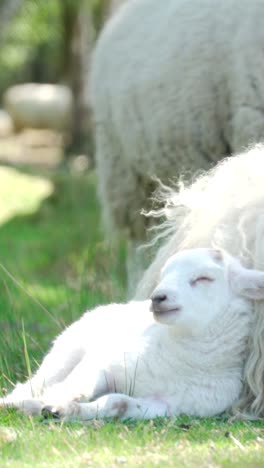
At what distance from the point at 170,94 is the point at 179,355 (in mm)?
3200

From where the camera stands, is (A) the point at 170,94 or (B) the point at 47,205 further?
(B) the point at 47,205

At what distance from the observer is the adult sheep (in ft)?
20.3

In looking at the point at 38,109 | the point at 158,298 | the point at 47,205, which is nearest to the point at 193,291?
the point at 158,298

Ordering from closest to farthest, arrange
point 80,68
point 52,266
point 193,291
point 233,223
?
point 193,291 → point 233,223 → point 52,266 → point 80,68

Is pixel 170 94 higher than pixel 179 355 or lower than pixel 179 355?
higher

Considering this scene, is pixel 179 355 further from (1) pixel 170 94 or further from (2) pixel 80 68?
(2) pixel 80 68

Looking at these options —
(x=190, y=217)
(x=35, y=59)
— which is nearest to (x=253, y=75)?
(x=190, y=217)

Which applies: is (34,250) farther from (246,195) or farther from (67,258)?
(246,195)

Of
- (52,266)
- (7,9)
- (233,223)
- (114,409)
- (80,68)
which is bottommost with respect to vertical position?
(52,266)

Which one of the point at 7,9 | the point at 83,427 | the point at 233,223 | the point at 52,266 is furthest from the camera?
the point at 7,9

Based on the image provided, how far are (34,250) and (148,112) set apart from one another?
5.15m

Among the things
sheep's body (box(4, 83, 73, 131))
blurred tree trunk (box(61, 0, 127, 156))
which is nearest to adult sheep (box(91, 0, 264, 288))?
blurred tree trunk (box(61, 0, 127, 156))

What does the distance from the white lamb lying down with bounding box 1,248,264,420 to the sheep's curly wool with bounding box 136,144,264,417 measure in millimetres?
64

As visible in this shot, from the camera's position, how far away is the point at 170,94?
21.7 ft
